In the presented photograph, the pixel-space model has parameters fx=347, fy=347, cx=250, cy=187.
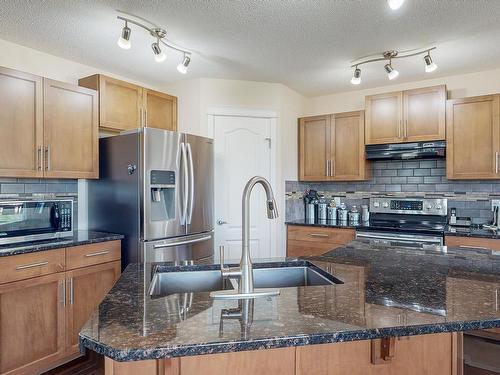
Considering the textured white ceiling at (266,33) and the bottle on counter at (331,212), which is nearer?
the textured white ceiling at (266,33)

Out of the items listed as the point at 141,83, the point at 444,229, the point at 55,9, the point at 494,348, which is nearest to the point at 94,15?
the point at 55,9

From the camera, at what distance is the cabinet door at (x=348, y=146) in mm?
3824

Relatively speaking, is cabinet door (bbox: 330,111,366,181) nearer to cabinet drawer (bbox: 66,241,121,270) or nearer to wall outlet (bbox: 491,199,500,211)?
wall outlet (bbox: 491,199,500,211)

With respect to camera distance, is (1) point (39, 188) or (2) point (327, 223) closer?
(1) point (39, 188)

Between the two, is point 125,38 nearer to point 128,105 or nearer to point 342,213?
point 128,105

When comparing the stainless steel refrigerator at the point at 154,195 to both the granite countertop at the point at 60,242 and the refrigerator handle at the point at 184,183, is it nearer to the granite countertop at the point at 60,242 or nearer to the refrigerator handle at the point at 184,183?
the refrigerator handle at the point at 184,183

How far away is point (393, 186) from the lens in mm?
3953

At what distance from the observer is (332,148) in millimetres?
4004

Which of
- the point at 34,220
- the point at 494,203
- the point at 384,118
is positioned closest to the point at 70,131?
the point at 34,220

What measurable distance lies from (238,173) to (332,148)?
1156mm

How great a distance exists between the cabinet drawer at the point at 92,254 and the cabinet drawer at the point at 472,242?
9.25ft

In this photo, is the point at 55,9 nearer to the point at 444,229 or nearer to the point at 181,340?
the point at 181,340

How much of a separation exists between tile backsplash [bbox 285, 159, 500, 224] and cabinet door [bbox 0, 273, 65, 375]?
245cm

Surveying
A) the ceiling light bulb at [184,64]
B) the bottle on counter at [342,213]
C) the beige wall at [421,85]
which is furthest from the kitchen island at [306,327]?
the beige wall at [421,85]
